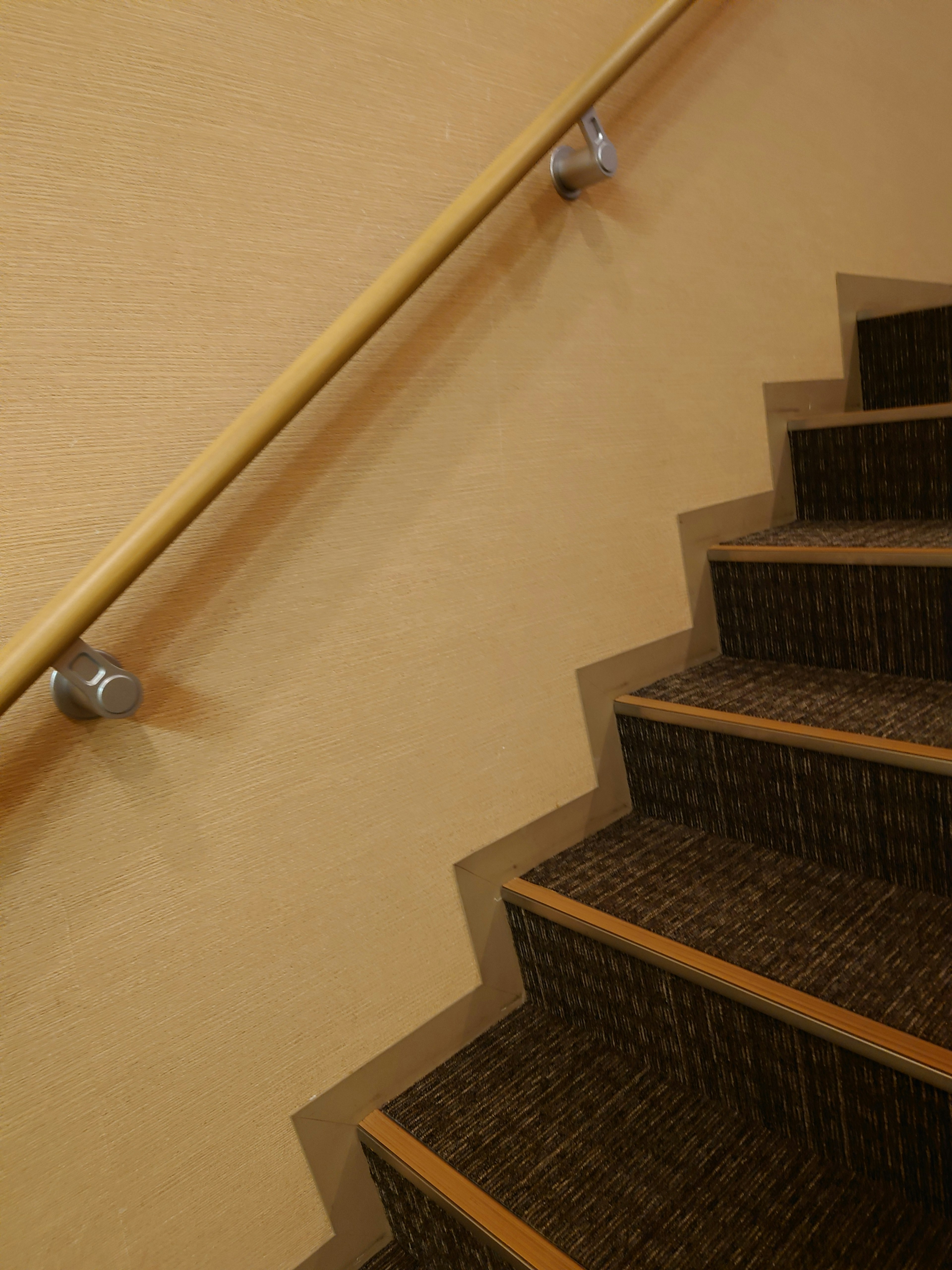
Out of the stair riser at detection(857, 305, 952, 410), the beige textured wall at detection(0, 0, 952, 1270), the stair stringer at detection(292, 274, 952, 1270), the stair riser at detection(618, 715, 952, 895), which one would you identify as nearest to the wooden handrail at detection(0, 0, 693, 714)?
the beige textured wall at detection(0, 0, 952, 1270)

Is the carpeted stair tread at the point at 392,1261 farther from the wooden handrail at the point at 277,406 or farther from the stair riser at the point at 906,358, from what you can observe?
the stair riser at the point at 906,358

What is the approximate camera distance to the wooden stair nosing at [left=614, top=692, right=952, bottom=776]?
3.39 feet

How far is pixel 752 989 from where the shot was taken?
3.15ft

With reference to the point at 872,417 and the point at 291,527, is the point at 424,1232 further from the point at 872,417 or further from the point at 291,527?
the point at 872,417

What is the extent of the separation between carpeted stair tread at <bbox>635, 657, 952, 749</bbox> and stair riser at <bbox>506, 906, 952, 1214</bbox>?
381 millimetres

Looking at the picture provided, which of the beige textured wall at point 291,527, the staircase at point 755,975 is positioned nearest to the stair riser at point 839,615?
the staircase at point 755,975

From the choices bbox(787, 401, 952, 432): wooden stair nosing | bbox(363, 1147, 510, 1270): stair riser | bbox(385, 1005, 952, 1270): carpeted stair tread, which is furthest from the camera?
bbox(787, 401, 952, 432): wooden stair nosing

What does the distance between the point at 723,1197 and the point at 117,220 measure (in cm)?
117

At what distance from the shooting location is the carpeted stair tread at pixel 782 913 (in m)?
0.93

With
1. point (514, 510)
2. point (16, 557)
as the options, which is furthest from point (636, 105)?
point (16, 557)

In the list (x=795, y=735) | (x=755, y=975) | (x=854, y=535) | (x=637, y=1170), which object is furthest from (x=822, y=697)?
(x=637, y=1170)

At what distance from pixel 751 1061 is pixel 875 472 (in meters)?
0.98

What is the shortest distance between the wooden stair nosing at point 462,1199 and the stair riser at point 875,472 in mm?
1180

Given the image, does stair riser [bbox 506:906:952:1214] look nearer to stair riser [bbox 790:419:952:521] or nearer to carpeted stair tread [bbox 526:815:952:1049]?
carpeted stair tread [bbox 526:815:952:1049]
